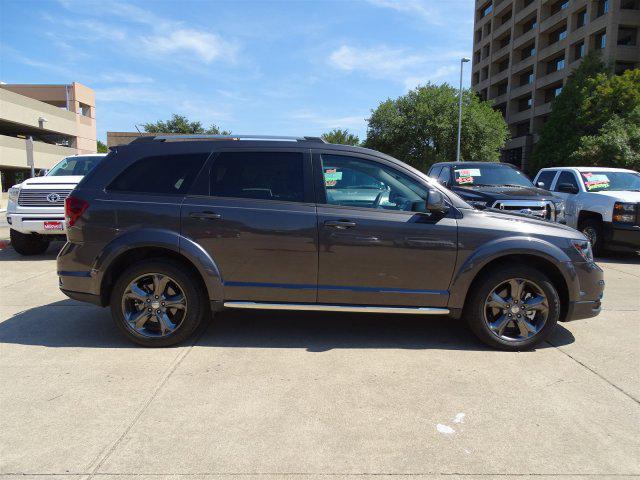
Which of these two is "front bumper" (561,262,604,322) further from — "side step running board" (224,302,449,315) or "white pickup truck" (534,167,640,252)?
"white pickup truck" (534,167,640,252)

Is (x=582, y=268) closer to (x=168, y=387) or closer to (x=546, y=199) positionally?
(x=168, y=387)

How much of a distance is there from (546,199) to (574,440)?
6178mm

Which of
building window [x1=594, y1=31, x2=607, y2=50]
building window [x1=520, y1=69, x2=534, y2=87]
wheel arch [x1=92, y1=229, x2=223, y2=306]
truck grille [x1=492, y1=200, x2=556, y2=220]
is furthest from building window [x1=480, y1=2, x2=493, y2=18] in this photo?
wheel arch [x1=92, y1=229, x2=223, y2=306]

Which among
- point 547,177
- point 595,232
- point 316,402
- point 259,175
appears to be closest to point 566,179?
point 547,177

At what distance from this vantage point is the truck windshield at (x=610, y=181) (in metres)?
10.1

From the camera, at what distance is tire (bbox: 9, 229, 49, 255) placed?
9211 mm

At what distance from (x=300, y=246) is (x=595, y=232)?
796 cm

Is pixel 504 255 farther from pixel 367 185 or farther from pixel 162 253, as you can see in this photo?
pixel 162 253

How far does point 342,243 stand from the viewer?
4215mm

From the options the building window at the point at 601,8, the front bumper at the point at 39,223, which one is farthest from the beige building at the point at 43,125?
the building window at the point at 601,8

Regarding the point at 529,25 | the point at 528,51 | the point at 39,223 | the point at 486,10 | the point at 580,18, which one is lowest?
the point at 39,223

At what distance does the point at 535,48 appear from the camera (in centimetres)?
5250

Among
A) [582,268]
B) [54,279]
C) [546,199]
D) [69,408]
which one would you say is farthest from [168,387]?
[546,199]

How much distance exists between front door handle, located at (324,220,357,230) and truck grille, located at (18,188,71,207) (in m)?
6.59
